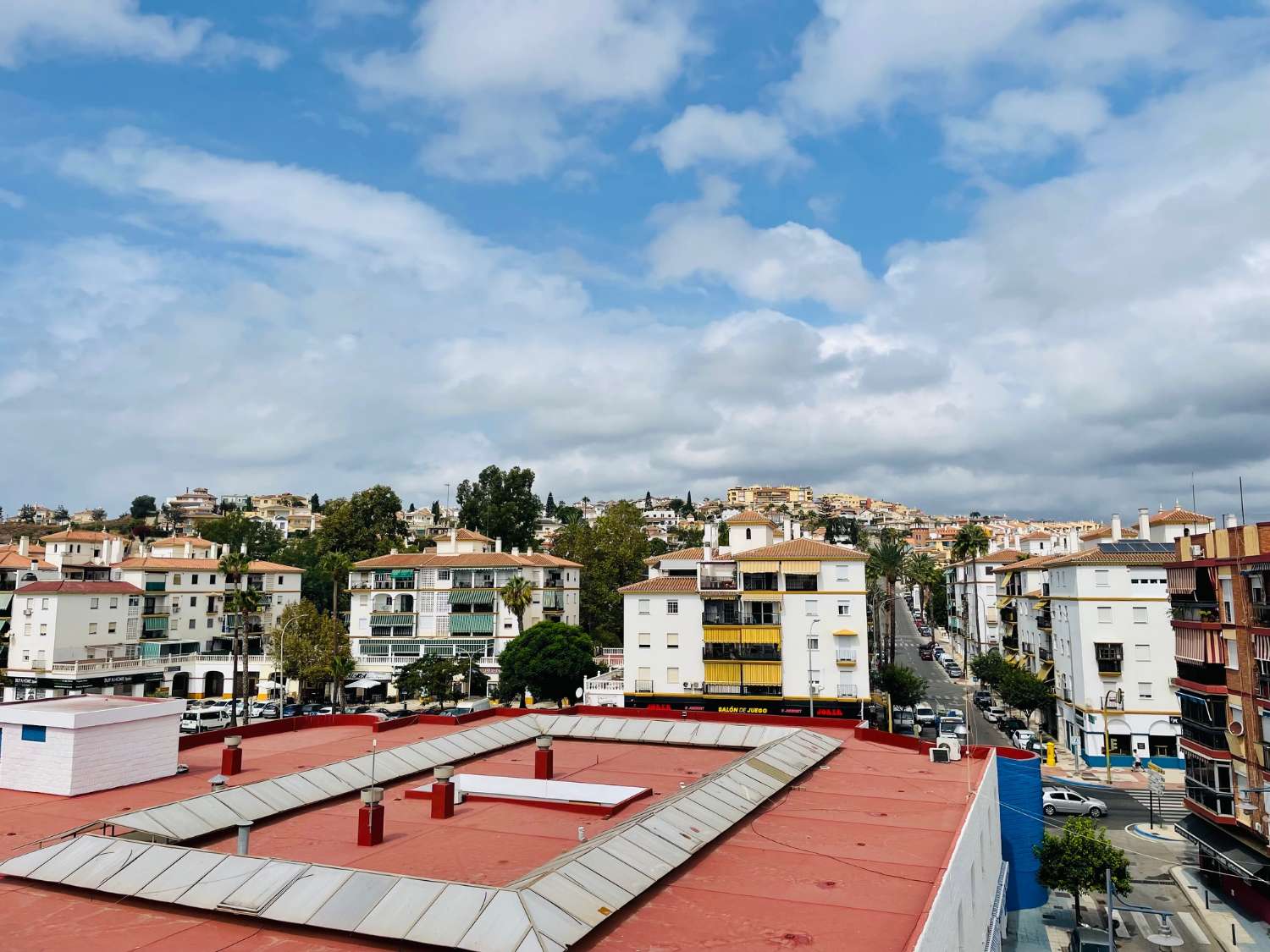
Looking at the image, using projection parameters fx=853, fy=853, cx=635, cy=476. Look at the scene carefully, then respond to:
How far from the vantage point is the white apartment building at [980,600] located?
316ft

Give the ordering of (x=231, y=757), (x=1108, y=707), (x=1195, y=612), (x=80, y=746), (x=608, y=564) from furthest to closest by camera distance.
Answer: (x=608, y=564) < (x=1108, y=707) < (x=1195, y=612) < (x=231, y=757) < (x=80, y=746)

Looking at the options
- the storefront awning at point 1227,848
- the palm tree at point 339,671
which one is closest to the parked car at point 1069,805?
the storefront awning at point 1227,848

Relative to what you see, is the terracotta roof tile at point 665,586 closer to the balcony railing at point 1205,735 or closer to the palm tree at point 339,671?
the palm tree at point 339,671

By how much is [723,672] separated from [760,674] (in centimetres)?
258

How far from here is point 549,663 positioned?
63.7 metres

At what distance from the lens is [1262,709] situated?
99.2ft

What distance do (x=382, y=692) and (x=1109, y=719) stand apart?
57173 millimetres

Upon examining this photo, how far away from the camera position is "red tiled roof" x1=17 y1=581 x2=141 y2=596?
68.9m

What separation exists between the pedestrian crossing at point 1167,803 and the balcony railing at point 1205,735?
8.12 metres

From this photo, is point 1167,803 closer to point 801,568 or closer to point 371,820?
point 801,568

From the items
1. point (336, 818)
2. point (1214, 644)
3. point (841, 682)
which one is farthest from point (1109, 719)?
point (336, 818)

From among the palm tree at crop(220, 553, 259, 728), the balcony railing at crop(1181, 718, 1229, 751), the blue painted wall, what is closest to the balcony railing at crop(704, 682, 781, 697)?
the balcony railing at crop(1181, 718, 1229, 751)

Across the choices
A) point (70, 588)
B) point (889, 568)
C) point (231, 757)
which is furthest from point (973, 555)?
point (70, 588)

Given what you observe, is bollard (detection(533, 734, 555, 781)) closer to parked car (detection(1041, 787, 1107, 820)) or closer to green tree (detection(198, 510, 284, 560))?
parked car (detection(1041, 787, 1107, 820))
